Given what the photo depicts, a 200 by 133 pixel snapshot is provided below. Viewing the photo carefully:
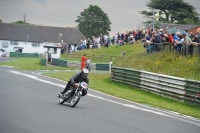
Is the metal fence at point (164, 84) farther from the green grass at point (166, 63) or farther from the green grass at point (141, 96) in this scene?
the green grass at point (166, 63)

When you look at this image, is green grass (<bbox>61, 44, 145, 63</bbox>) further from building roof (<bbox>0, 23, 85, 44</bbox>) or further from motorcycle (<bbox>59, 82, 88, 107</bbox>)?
building roof (<bbox>0, 23, 85, 44</bbox>)

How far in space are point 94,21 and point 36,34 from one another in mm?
22062

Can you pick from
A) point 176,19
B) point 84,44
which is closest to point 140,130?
point 84,44

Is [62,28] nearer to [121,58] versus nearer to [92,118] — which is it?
[121,58]

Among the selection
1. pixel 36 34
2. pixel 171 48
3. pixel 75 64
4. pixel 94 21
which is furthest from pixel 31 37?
pixel 171 48

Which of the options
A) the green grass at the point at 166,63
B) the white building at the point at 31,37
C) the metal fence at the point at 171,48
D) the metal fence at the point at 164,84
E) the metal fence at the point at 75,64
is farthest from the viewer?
the white building at the point at 31,37

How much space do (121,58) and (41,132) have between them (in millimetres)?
24632

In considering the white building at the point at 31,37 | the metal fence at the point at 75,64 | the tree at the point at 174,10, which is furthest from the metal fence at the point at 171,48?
the white building at the point at 31,37

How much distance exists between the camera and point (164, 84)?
23172 mm

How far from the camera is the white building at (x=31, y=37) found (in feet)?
353

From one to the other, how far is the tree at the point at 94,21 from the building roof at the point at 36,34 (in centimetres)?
1615

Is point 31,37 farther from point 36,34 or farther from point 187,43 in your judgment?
point 187,43

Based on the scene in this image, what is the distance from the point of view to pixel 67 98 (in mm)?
16859

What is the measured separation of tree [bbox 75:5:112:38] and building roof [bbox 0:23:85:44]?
53.0 ft
